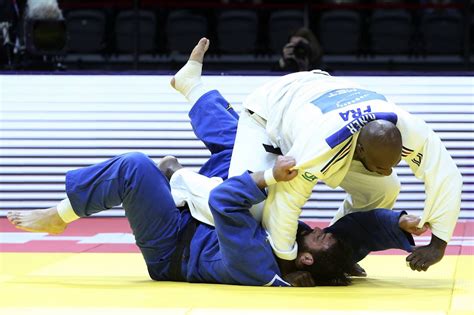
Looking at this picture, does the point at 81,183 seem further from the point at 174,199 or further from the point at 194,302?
the point at 194,302

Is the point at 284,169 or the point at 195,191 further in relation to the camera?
the point at 195,191

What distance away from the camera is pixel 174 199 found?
443 centimetres

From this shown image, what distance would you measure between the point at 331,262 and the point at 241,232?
418 millimetres

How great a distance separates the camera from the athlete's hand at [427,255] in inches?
158

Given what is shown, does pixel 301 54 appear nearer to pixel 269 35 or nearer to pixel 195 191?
pixel 269 35

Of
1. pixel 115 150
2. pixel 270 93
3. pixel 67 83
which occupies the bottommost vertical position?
pixel 115 150

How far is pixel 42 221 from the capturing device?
14.3ft

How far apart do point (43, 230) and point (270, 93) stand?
1.22 metres

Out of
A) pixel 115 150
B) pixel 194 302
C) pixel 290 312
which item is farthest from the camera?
pixel 115 150

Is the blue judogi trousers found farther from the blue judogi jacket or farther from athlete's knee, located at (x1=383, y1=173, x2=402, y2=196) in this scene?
athlete's knee, located at (x1=383, y1=173, x2=402, y2=196)

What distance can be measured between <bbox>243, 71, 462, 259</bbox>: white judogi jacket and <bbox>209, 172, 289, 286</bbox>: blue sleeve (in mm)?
84

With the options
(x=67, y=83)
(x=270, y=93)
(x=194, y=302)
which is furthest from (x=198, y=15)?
(x=194, y=302)

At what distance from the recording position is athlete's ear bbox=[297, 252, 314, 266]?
4.01 meters

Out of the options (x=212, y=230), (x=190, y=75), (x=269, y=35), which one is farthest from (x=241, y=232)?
(x=269, y=35)
